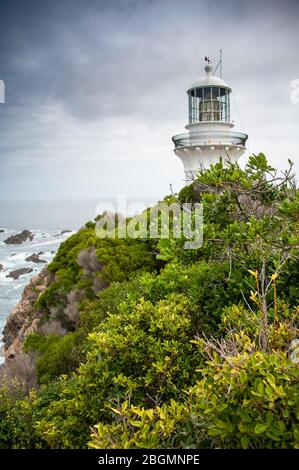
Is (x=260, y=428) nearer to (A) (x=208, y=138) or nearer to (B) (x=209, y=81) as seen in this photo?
(A) (x=208, y=138)

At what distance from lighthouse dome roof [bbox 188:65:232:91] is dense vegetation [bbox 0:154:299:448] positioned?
14.0 m

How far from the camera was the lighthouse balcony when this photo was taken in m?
17.5

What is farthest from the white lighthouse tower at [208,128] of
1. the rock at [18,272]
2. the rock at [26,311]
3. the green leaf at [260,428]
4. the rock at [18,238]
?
the rock at [18,238]

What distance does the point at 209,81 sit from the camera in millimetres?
17516

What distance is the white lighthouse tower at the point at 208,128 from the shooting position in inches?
691

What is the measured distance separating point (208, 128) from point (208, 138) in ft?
1.58

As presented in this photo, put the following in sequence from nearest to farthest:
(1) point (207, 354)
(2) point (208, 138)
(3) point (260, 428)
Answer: (3) point (260, 428)
(1) point (207, 354)
(2) point (208, 138)

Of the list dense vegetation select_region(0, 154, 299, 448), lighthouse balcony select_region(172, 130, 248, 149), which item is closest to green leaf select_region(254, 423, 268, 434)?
dense vegetation select_region(0, 154, 299, 448)

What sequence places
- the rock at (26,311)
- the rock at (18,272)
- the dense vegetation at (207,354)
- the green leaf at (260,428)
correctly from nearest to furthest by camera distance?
the green leaf at (260,428)
the dense vegetation at (207,354)
the rock at (26,311)
the rock at (18,272)

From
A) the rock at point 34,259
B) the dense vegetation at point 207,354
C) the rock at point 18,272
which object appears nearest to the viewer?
the dense vegetation at point 207,354

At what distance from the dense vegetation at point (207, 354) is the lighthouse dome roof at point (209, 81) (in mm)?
14009

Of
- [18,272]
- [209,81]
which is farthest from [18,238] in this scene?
[209,81]

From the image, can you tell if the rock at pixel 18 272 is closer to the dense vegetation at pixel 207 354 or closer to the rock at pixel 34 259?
the rock at pixel 34 259
